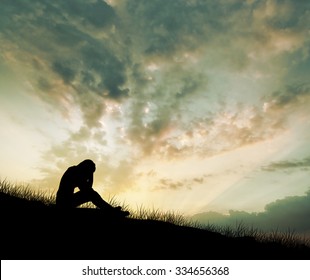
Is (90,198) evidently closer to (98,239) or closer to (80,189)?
(80,189)

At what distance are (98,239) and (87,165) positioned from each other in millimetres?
2114

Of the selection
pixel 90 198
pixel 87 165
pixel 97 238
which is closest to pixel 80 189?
pixel 90 198

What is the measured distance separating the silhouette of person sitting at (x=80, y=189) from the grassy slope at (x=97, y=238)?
341 mm

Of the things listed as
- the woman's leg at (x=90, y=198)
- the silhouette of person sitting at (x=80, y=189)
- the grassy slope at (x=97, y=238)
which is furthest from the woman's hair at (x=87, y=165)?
the grassy slope at (x=97, y=238)

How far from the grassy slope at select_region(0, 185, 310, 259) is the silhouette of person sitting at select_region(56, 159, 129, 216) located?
1.12 ft

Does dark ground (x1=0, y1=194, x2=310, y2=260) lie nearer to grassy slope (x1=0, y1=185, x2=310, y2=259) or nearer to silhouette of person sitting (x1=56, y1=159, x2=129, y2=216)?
grassy slope (x1=0, y1=185, x2=310, y2=259)

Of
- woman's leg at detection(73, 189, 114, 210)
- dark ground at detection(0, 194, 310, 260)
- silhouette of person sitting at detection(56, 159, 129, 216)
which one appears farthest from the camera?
woman's leg at detection(73, 189, 114, 210)

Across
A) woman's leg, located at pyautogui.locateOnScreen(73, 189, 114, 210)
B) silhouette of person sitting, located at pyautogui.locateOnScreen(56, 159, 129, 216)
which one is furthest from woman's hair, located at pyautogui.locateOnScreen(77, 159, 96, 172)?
woman's leg, located at pyautogui.locateOnScreen(73, 189, 114, 210)

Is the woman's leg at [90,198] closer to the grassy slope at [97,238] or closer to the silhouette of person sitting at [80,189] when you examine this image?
the silhouette of person sitting at [80,189]

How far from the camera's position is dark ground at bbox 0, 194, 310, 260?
6.92 metres

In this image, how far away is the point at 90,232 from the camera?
7848 millimetres
